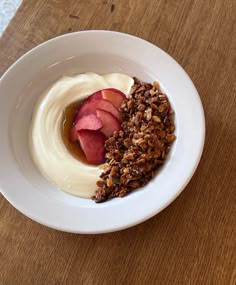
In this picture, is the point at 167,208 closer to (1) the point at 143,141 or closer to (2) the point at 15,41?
(1) the point at 143,141

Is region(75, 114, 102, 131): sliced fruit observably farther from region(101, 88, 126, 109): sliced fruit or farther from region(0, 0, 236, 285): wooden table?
region(0, 0, 236, 285): wooden table

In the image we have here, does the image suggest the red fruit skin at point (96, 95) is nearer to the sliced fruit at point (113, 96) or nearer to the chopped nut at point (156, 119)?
the sliced fruit at point (113, 96)

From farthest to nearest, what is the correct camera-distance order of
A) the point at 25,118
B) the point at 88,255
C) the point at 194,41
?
the point at 194,41 < the point at 25,118 < the point at 88,255

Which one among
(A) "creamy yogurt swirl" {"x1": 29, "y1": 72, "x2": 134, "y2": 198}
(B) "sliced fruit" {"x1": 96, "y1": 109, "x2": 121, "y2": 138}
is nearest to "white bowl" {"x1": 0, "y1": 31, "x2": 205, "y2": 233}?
(A) "creamy yogurt swirl" {"x1": 29, "y1": 72, "x2": 134, "y2": 198}

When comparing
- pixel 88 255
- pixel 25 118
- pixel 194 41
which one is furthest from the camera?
pixel 194 41

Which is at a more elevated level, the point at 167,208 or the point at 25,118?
the point at 25,118

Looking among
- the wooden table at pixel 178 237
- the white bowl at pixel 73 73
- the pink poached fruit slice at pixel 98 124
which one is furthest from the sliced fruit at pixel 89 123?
the wooden table at pixel 178 237

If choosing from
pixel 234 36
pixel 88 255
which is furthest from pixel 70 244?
pixel 234 36
